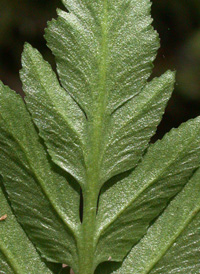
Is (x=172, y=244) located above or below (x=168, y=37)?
below

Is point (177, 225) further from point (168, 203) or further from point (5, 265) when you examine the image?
point (5, 265)

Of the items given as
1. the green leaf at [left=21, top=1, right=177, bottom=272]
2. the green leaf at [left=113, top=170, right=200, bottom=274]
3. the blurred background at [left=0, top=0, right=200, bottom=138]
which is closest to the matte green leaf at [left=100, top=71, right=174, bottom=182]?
the green leaf at [left=21, top=1, right=177, bottom=272]

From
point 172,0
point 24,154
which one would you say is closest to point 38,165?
point 24,154

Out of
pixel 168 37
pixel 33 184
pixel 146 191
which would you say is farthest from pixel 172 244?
pixel 168 37

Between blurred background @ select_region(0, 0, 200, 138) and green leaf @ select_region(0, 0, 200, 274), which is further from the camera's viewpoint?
blurred background @ select_region(0, 0, 200, 138)

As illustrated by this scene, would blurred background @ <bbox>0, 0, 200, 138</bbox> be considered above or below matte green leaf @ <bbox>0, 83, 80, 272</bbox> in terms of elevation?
above

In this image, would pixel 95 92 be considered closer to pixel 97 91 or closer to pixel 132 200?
pixel 97 91

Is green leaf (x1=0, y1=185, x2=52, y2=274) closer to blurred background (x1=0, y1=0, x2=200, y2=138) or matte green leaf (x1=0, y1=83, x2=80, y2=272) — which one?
matte green leaf (x1=0, y1=83, x2=80, y2=272)
